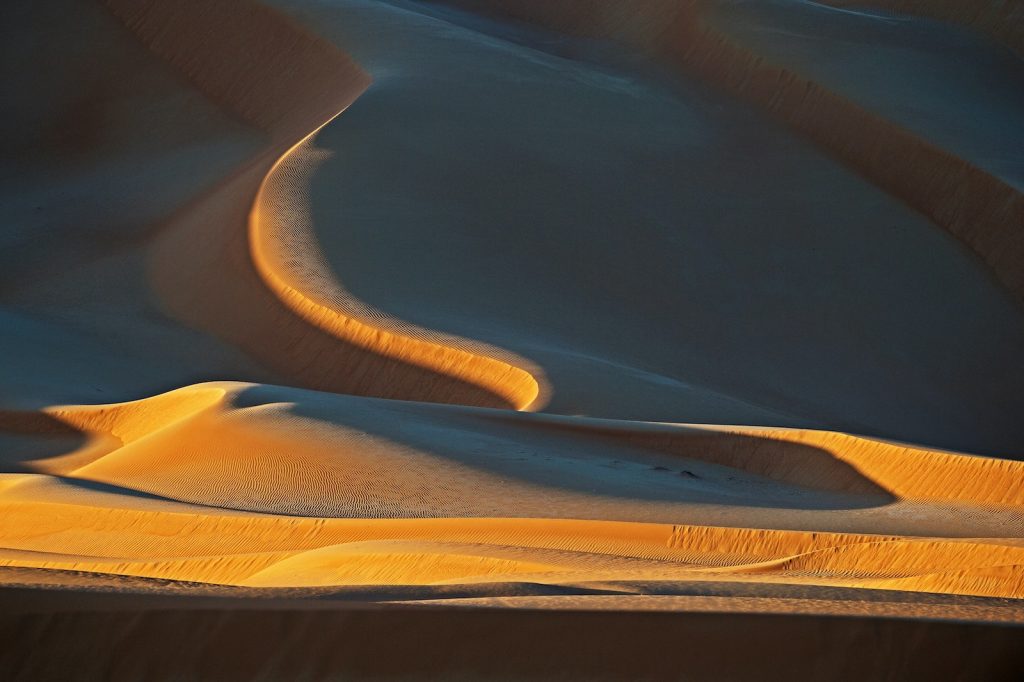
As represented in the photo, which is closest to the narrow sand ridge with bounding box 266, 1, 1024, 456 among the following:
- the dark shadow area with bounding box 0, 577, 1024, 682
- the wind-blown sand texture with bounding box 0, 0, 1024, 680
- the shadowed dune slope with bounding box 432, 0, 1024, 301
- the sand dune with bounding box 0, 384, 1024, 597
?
the wind-blown sand texture with bounding box 0, 0, 1024, 680

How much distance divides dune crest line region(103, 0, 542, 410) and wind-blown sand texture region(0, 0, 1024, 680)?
0.04 meters

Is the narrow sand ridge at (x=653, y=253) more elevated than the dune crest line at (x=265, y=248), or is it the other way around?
the narrow sand ridge at (x=653, y=253)

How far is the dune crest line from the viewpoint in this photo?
30.6ft

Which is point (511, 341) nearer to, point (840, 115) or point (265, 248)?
point (265, 248)

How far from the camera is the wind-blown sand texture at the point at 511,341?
3.04 meters

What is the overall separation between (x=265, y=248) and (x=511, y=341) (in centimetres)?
232

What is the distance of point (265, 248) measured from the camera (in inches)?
424

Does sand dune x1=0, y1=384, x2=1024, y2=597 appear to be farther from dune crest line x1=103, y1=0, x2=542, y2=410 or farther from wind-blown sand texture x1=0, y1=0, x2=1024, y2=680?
dune crest line x1=103, y1=0, x2=542, y2=410

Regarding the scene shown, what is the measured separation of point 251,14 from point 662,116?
432 centimetres

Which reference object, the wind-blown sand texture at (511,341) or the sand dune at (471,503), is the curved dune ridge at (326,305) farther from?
the sand dune at (471,503)

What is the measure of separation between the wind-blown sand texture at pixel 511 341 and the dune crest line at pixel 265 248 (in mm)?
40

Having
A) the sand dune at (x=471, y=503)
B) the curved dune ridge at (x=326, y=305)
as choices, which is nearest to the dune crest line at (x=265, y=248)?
the curved dune ridge at (x=326, y=305)

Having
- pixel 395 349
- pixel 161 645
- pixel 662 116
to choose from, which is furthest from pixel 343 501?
pixel 662 116

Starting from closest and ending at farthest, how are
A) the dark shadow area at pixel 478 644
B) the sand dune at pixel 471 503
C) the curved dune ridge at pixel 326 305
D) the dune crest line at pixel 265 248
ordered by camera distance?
the dark shadow area at pixel 478 644 < the sand dune at pixel 471 503 < the curved dune ridge at pixel 326 305 < the dune crest line at pixel 265 248
